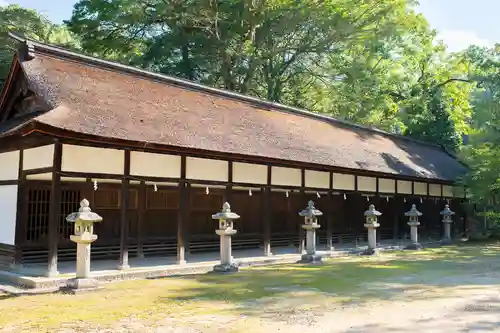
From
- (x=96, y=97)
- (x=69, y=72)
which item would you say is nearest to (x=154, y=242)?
(x=96, y=97)

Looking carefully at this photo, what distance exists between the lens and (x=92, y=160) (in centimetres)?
1056

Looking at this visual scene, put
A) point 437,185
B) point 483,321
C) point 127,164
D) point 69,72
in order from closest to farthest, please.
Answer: point 483,321 → point 127,164 → point 69,72 → point 437,185

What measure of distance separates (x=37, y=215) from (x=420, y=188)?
54.5ft

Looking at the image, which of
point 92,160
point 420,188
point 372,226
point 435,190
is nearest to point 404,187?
point 420,188

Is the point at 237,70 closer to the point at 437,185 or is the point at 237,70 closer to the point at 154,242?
the point at 437,185

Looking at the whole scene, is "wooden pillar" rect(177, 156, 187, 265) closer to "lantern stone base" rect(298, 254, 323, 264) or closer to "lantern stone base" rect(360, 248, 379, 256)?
"lantern stone base" rect(298, 254, 323, 264)

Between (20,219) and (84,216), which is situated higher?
(84,216)

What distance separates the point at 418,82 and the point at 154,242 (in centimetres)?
2856

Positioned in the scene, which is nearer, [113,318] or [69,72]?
[113,318]

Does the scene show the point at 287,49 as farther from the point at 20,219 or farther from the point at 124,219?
the point at 20,219

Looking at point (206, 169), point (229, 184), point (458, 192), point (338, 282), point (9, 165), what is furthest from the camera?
point (458, 192)

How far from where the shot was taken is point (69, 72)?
1211 cm

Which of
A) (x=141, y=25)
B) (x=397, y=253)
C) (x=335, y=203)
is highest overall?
(x=141, y=25)

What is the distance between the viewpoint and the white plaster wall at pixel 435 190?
72.5 feet
